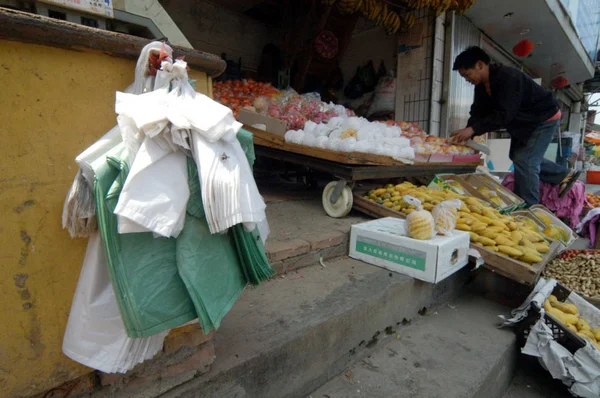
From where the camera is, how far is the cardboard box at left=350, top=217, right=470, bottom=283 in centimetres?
222

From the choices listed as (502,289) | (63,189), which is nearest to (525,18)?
(502,289)

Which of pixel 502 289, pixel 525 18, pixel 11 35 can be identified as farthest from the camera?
pixel 525 18

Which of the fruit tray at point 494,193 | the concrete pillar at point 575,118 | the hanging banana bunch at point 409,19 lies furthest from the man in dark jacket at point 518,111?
the concrete pillar at point 575,118

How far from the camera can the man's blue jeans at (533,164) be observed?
4.15 meters

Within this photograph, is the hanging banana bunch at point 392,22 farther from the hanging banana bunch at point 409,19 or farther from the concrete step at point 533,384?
the concrete step at point 533,384

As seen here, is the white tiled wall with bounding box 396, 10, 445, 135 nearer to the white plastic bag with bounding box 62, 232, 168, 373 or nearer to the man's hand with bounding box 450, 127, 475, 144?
the man's hand with bounding box 450, 127, 475, 144

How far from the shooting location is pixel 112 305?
94cm

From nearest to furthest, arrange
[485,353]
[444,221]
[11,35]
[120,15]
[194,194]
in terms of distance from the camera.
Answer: [11,35] < [194,194] < [120,15] < [485,353] < [444,221]

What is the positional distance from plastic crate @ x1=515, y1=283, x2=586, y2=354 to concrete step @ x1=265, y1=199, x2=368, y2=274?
54.2 inches

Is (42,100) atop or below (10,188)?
atop

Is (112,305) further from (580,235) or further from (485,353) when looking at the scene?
(580,235)

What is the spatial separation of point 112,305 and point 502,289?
10.1ft

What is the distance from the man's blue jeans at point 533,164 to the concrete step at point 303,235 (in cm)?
273

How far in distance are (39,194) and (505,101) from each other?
15.4 feet
